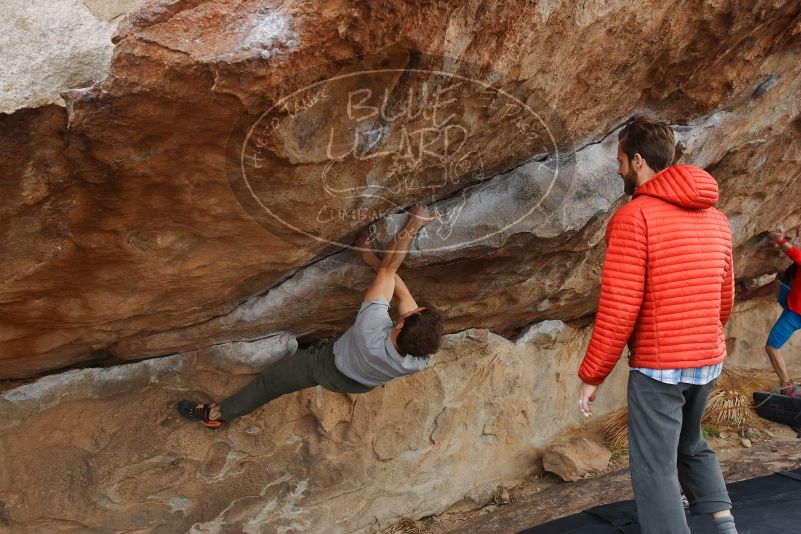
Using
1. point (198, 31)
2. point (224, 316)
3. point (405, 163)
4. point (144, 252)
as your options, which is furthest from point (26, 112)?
point (224, 316)

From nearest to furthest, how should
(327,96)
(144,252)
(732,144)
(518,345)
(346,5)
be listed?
(346,5)
(327,96)
(144,252)
(732,144)
(518,345)

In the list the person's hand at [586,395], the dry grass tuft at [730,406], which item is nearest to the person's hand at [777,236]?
the dry grass tuft at [730,406]

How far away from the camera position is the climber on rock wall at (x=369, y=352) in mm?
2328

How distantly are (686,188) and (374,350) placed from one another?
115 centimetres

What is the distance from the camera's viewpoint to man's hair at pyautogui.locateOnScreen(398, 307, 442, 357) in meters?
2.29

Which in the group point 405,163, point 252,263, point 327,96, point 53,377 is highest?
point 327,96

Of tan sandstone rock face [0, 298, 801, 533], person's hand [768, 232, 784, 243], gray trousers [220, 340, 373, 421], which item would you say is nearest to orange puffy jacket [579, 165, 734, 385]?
gray trousers [220, 340, 373, 421]

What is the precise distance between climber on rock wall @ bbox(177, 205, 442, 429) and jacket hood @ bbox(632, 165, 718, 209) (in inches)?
31.8

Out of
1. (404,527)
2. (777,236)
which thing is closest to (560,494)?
(404,527)

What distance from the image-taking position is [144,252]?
1998 millimetres

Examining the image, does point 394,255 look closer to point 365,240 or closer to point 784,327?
point 365,240

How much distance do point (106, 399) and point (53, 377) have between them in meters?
0.21

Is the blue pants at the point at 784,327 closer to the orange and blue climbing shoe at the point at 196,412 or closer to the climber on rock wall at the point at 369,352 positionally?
the climber on rock wall at the point at 369,352

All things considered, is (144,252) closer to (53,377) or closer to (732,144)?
(53,377)
